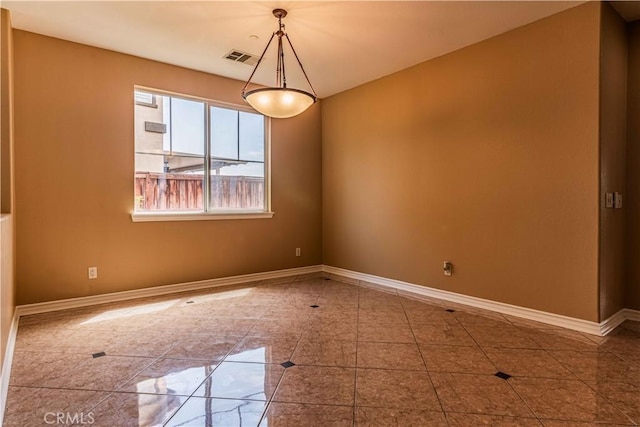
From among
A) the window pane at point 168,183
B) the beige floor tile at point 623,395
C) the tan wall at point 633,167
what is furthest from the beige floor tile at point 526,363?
the window pane at point 168,183

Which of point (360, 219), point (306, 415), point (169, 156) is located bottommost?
point (306, 415)

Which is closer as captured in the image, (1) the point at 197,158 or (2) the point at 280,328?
(2) the point at 280,328

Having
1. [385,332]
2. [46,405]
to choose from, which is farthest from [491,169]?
[46,405]

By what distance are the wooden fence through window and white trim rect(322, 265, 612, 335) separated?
188 centimetres

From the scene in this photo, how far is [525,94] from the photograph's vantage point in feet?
10.8

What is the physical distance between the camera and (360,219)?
5051 mm

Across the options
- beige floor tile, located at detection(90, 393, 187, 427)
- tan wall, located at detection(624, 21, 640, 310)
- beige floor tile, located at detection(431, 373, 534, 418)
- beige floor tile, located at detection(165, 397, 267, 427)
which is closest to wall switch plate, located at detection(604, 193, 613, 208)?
tan wall, located at detection(624, 21, 640, 310)

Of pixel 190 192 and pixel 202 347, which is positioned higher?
pixel 190 192

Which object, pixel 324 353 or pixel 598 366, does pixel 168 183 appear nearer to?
pixel 324 353

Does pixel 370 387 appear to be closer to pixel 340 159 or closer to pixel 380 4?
pixel 380 4

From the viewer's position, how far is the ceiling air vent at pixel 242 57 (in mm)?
3937

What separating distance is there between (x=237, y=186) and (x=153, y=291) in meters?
1.68
